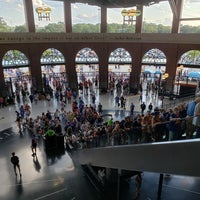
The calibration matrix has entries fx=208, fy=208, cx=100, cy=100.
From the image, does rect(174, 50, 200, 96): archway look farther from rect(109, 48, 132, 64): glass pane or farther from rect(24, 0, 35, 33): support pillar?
rect(24, 0, 35, 33): support pillar

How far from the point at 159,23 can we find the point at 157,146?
25.4 metres

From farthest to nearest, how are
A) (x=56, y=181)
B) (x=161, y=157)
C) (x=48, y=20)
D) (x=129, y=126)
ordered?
(x=48, y=20) < (x=56, y=181) < (x=129, y=126) < (x=161, y=157)

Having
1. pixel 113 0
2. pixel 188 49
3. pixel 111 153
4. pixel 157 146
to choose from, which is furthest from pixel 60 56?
pixel 157 146

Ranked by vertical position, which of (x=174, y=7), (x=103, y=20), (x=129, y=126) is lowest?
(x=129, y=126)

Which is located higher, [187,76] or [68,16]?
[68,16]

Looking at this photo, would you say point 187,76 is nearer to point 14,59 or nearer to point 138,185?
point 138,185

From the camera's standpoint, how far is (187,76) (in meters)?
22.2

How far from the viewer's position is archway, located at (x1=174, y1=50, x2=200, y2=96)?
22156mm

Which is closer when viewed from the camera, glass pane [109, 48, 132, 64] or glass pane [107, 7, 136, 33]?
glass pane [107, 7, 136, 33]

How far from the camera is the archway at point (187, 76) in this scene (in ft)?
72.7

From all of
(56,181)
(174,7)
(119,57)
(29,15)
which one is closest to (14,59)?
(29,15)

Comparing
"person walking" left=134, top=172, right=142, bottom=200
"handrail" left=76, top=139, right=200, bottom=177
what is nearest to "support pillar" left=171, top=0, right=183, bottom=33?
"person walking" left=134, top=172, right=142, bottom=200

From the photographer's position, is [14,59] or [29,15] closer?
[29,15]

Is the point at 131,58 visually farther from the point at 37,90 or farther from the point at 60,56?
the point at 37,90
